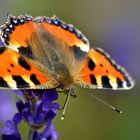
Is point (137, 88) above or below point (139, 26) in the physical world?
below

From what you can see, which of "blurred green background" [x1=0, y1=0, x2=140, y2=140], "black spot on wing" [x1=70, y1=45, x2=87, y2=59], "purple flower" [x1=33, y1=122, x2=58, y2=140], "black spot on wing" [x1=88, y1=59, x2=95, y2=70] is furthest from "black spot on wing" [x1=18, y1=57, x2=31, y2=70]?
"blurred green background" [x1=0, y1=0, x2=140, y2=140]

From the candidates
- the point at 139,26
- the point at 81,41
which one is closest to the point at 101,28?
the point at 139,26

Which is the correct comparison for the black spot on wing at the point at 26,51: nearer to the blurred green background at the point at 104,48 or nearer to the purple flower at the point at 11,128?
the purple flower at the point at 11,128

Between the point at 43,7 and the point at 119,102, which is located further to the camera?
the point at 43,7

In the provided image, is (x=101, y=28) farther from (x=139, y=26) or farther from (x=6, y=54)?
(x=6, y=54)

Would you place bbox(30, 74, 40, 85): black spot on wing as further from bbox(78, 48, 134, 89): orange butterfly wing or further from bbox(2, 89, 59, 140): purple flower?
A: bbox(78, 48, 134, 89): orange butterfly wing

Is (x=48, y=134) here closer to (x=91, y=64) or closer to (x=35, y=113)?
(x=35, y=113)
